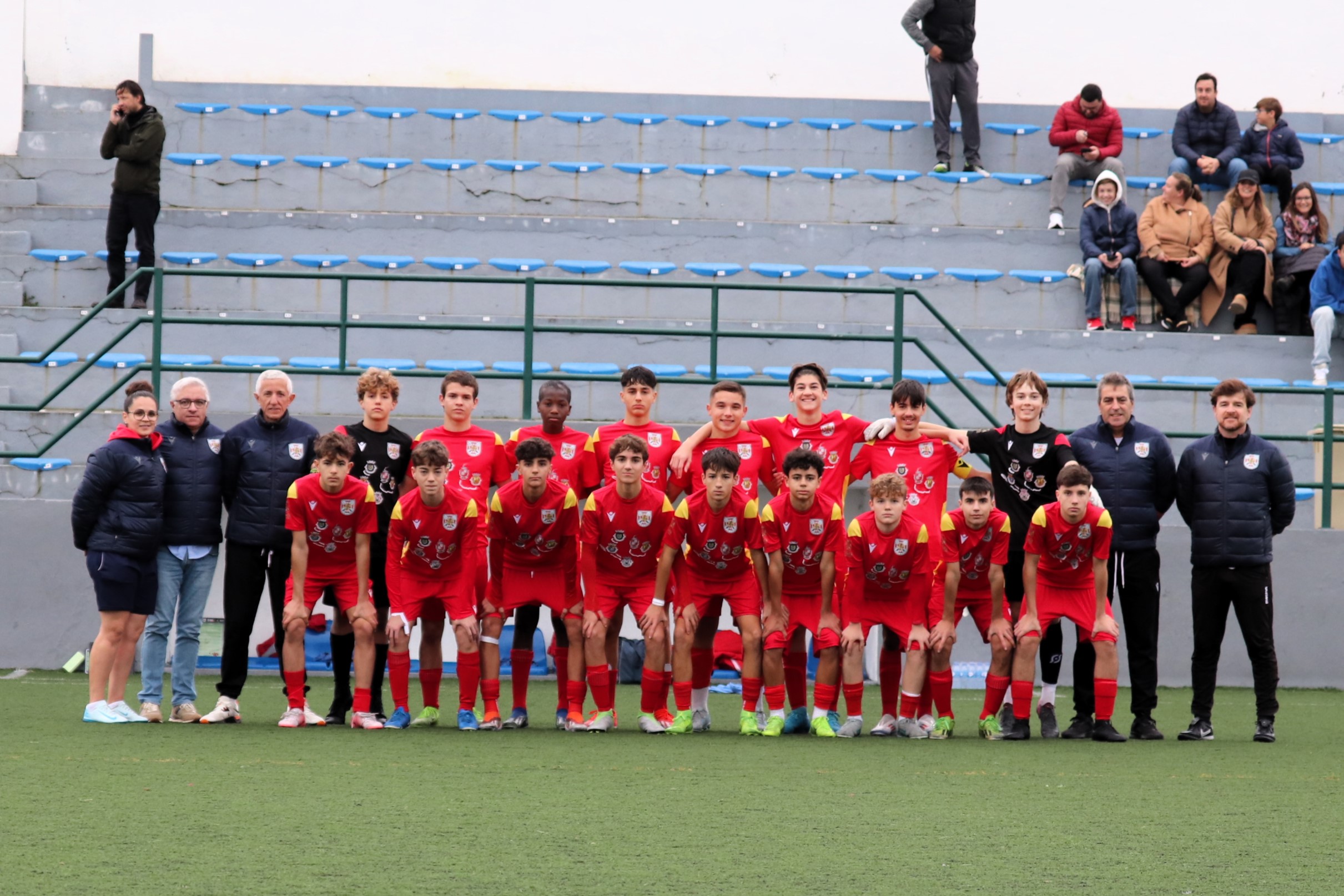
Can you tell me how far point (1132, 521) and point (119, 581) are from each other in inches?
190

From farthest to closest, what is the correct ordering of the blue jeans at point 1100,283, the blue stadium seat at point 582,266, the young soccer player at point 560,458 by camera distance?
the blue stadium seat at point 582,266 → the blue jeans at point 1100,283 → the young soccer player at point 560,458

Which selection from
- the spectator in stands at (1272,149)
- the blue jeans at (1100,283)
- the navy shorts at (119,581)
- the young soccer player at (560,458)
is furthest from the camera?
the spectator in stands at (1272,149)

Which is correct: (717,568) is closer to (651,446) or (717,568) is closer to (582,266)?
(651,446)

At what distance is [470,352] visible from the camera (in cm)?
1235

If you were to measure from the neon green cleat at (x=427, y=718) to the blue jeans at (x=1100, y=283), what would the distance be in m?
7.58

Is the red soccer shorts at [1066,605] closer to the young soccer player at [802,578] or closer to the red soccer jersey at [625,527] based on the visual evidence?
the young soccer player at [802,578]

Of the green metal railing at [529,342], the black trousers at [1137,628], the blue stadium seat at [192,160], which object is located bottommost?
the black trousers at [1137,628]

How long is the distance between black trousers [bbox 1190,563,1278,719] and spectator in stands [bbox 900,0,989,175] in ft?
26.1

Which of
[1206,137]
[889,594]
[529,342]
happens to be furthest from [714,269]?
[889,594]

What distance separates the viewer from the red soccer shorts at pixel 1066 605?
24.4 feet

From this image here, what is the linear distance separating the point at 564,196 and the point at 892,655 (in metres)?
7.98

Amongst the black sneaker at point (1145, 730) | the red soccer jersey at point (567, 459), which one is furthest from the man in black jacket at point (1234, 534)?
the red soccer jersey at point (567, 459)

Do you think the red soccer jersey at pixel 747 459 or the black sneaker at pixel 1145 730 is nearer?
Result: the black sneaker at pixel 1145 730

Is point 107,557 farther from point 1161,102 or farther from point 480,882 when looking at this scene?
point 1161,102
